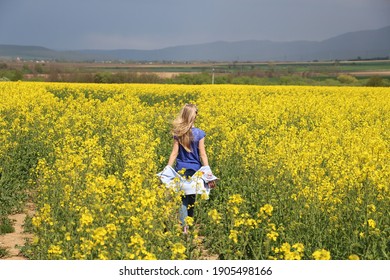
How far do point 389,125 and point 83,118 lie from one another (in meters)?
7.04

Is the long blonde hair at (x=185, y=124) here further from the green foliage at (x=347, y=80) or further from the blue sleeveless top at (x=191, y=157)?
the green foliage at (x=347, y=80)

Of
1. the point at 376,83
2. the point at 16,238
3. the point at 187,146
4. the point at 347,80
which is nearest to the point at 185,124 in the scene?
the point at 187,146

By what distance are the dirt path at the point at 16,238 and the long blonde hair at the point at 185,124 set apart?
7.41 ft

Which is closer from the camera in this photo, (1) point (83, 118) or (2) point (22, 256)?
(2) point (22, 256)

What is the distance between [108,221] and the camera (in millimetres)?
6098

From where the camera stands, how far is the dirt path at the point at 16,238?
7613mm

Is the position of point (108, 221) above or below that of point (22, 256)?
above

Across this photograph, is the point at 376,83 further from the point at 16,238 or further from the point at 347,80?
the point at 16,238

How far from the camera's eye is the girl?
7.47 m

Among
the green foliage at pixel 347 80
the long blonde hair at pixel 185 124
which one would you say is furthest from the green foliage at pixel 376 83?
the long blonde hair at pixel 185 124

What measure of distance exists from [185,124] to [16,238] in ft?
9.16
